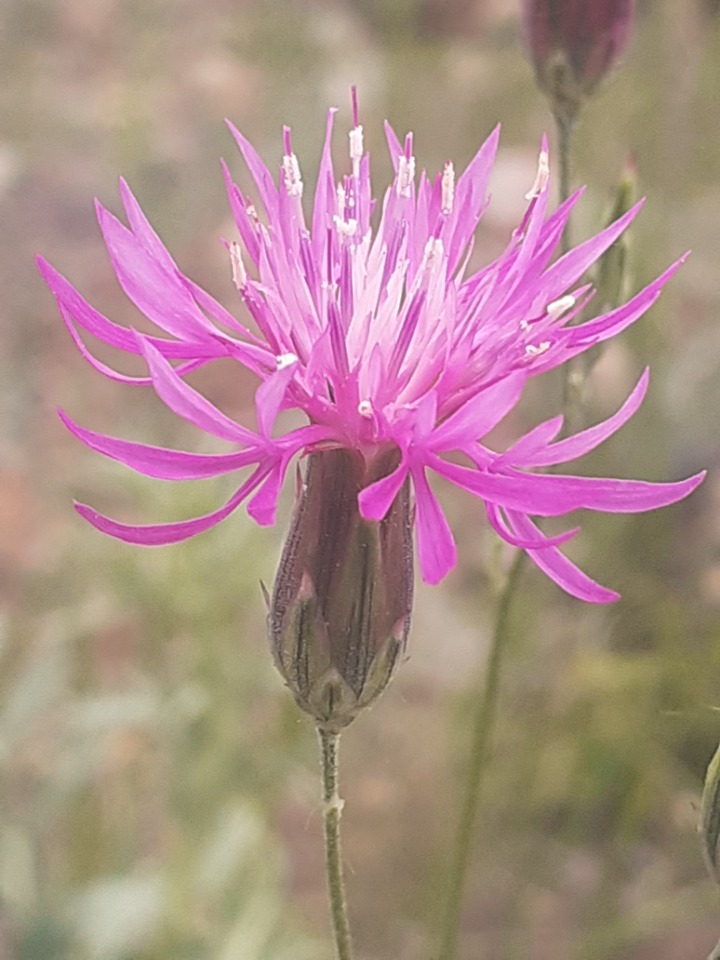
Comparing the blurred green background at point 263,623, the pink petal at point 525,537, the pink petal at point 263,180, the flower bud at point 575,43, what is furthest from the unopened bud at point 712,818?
the flower bud at point 575,43

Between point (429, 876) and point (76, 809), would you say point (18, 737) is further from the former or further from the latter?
point (429, 876)

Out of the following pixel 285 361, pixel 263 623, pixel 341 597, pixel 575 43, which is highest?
pixel 575 43

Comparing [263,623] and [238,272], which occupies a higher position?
[238,272]

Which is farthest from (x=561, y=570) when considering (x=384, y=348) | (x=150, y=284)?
(x=150, y=284)

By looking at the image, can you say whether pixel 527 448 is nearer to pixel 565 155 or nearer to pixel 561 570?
pixel 561 570

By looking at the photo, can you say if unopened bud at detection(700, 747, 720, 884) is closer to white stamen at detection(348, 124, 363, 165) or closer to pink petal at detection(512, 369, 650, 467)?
pink petal at detection(512, 369, 650, 467)

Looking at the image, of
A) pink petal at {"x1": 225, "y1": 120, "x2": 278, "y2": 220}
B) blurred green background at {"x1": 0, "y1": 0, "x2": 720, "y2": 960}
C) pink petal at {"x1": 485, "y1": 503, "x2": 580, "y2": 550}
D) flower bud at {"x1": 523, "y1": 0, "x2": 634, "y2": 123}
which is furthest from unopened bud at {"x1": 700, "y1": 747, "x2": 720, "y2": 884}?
flower bud at {"x1": 523, "y1": 0, "x2": 634, "y2": 123}

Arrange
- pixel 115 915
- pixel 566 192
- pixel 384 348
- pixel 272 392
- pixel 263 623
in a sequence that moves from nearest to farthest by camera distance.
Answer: pixel 272 392 < pixel 384 348 < pixel 566 192 < pixel 115 915 < pixel 263 623
